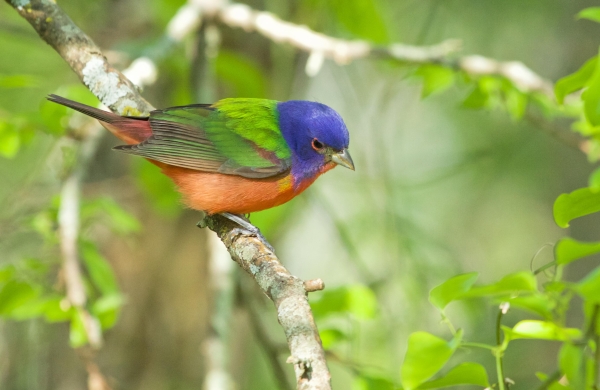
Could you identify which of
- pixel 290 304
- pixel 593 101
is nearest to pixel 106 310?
pixel 290 304

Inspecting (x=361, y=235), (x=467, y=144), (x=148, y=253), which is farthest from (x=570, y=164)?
(x=148, y=253)

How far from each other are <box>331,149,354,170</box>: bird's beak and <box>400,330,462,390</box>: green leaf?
8.01ft

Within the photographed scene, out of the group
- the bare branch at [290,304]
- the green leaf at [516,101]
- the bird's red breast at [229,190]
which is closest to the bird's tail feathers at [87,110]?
the bird's red breast at [229,190]

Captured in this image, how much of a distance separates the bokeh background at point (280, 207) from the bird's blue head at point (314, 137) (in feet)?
2.51

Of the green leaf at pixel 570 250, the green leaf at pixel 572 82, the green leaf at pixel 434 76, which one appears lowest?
the green leaf at pixel 570 250

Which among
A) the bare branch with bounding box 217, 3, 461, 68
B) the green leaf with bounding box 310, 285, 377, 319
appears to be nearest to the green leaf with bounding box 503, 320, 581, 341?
the green leaf with bounding box 310, 285, 377, 319

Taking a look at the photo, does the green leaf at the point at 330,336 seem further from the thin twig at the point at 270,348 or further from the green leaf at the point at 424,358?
the green leaf at the point at 424,358

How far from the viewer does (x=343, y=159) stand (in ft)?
13.0

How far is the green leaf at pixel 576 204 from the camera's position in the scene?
1.61 meters

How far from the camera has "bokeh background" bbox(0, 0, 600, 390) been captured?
426 centimetres

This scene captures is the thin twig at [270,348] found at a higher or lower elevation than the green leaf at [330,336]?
higher

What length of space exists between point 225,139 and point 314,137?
601mm

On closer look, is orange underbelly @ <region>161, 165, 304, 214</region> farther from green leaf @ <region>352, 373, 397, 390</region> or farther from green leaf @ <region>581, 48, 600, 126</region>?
green leaf @ <region>581, 48, 600, 126</region>

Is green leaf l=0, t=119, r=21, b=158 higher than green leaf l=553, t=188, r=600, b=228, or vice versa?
green leaf l=0, t=119, r=21, b=158
